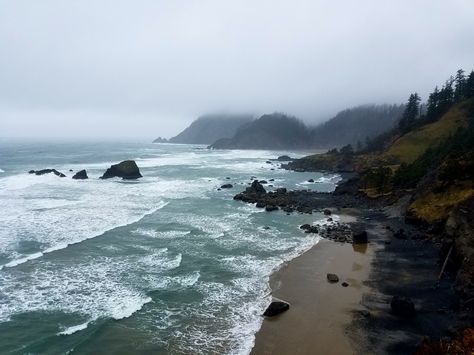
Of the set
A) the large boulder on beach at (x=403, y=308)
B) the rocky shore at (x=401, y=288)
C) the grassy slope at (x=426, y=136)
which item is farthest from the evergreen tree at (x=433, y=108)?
the large boulder on beach at (x=403, y=308)

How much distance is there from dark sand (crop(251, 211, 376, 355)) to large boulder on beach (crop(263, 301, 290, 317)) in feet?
1.18

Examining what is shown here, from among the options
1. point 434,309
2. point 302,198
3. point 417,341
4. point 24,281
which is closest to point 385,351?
point 417,341

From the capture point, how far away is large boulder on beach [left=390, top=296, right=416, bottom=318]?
25344 mm

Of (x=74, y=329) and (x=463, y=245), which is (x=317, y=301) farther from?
(x=74, y=329)

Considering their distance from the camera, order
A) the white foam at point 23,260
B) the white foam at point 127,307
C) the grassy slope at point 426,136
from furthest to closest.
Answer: the grassy slope at point 426,136 → the white foam at point 23,260 → the white foam at point 127,307

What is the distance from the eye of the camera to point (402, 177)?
67375mm

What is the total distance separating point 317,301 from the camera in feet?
92.5

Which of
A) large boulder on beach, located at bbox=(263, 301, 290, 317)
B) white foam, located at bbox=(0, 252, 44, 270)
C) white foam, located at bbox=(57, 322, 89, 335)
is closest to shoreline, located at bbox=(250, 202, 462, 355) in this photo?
large boulder on beach, located at bbox=(263, 301, 290, 317)

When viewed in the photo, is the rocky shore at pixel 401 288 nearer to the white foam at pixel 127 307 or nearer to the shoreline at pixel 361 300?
the shoreline at pixel 361 300

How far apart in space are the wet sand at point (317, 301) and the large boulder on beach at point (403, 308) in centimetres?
238

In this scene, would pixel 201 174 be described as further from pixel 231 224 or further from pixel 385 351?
pixel 385 351

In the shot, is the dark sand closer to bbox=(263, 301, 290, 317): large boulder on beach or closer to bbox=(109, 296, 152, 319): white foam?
bbox=(263, 301, 290, 317): large boulder on beach

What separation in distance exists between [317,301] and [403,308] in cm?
561

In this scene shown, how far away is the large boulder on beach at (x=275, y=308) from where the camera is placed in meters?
26.1
